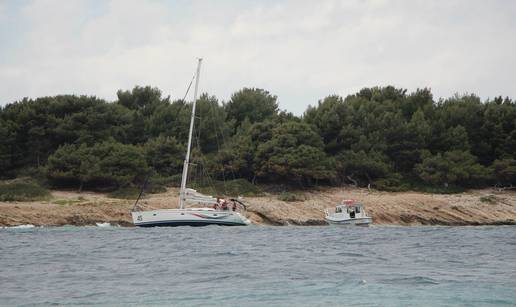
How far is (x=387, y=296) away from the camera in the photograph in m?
17.2

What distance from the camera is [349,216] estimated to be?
4919 cm

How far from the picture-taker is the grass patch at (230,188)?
56.8 metres

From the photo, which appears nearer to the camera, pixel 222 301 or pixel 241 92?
pixel 222 301

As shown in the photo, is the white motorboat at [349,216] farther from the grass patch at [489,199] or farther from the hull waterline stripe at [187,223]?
the grass patch at [489,199]

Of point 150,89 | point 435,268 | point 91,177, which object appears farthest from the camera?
point 150,89

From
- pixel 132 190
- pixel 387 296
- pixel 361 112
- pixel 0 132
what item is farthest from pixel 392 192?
pixel 387 296

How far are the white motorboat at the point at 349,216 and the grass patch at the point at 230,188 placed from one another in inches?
330

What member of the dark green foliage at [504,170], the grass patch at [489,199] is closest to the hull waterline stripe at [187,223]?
the grass patch at [489,199]

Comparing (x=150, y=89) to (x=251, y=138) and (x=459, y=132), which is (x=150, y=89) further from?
(x=459, y=132)

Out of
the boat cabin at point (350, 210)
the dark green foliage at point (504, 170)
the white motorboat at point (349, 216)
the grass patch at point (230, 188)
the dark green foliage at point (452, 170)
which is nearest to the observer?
the white motorboat at point (349, 216)

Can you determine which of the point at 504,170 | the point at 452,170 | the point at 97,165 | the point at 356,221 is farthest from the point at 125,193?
the point at 504,170

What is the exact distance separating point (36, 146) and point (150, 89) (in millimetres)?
17260

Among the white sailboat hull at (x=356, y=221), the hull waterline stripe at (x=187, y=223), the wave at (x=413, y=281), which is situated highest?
the white sailboat hull at (x=356, y=221)

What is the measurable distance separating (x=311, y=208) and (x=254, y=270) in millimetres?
32057
